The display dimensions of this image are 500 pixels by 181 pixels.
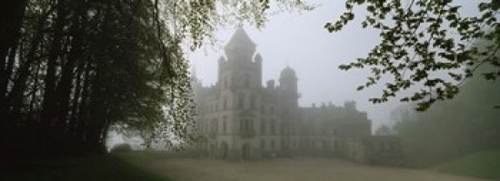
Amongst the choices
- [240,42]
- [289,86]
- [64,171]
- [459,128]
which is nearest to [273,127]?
[289,86]

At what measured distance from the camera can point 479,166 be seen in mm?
37594

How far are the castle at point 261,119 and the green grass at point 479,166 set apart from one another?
1369 cm

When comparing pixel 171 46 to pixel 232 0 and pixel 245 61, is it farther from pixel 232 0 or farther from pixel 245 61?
pixel 245 61

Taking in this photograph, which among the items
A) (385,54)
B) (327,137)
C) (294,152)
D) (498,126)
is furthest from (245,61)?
(385,54)

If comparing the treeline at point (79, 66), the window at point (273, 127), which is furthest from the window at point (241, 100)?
the treeline at point (79, 66)

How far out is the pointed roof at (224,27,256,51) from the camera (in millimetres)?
57656

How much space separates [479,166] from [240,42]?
109ft

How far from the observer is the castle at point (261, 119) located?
5553 cm

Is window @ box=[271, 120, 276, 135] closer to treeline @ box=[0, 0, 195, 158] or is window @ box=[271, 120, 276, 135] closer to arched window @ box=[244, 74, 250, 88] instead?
arched window @ box=[244, 74, 250, 88]

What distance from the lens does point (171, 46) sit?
1203cm

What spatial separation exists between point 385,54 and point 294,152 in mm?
60697

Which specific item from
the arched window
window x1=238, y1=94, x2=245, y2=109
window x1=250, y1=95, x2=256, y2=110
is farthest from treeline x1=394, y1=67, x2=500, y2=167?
the arched window

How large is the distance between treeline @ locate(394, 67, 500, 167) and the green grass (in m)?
5.82

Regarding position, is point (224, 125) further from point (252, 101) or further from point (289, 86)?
point (289, 86)
